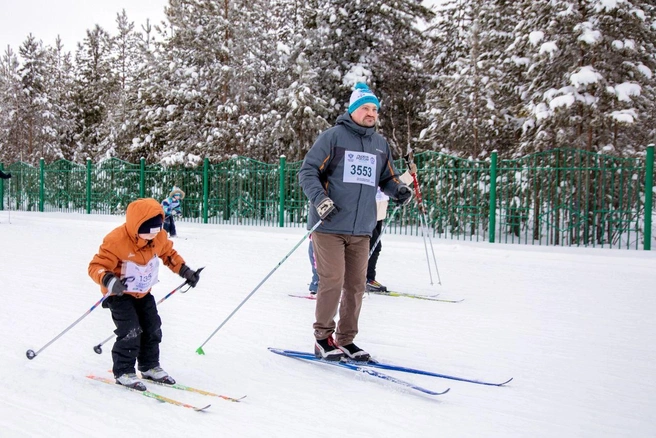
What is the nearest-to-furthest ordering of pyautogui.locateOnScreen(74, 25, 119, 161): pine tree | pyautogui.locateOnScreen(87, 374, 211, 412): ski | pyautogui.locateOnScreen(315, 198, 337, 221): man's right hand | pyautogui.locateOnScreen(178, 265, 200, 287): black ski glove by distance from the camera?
pyautogui.locateOnScreen(87, 374, 211, 412): ski, pyautogui.locateOnScreen(178, 265, 200, 287): black ski glove, pyautogui.locateOnScreen(315, 198, 337, 221): man's right hand, pyautogui.locateOnScreen(74, 25, 119, 161): pine tree

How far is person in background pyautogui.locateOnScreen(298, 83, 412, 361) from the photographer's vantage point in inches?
162

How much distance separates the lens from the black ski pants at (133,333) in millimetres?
3566

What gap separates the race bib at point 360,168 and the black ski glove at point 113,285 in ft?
5.45

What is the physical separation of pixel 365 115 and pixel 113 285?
2.03 meters

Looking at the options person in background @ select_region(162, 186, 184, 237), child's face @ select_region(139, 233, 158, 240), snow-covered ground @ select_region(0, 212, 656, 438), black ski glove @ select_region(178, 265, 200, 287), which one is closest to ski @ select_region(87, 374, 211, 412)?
snow-covered ground @ select_region(0, 212, 656, 438)

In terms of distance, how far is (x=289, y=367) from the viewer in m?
4.13

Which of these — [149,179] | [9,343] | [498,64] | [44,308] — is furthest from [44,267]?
[498,64]

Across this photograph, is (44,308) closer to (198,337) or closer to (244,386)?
(198,337)

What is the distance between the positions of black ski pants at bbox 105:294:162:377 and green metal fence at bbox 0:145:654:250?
692 cm

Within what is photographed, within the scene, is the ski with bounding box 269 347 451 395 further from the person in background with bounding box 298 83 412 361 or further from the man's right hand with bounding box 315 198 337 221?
the man's right hand with bounding box 315 198 337 221

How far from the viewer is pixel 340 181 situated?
4.17 meters

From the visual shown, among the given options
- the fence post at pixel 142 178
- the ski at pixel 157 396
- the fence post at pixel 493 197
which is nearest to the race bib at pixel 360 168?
the ski at pixel 157 396

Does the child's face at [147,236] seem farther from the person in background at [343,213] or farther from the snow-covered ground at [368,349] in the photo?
the person in background at [343,213]

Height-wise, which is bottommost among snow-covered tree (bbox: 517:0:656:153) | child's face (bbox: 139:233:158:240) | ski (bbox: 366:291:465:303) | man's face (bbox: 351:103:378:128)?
ski (bbox: 366:291:465:303)
